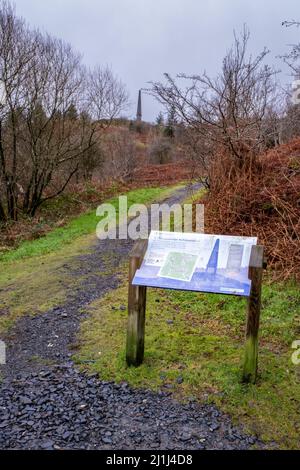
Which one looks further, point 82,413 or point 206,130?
point 206,130

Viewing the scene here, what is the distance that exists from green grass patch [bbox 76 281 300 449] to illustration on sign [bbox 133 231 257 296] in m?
Answer: 0.89

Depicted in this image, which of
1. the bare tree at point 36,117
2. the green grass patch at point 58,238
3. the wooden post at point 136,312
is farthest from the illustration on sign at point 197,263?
the bare tree at point 36,117

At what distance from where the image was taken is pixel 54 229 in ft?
35.1

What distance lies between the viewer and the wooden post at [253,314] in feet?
10.5

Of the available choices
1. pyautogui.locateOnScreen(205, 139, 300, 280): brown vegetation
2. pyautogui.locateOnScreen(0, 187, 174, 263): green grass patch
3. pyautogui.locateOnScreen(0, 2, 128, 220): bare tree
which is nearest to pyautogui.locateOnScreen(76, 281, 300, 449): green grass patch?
pyautogui.locateOnScreen(205, 139, 300, 280): brown vegetation

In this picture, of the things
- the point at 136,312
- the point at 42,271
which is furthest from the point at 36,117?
the point at 136,312

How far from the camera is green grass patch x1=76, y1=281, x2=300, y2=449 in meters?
3.10

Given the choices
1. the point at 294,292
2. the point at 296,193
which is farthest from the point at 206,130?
the point at 294,292

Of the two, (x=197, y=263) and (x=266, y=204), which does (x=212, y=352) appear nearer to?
(x=197, y=263)

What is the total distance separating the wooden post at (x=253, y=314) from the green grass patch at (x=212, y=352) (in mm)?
146

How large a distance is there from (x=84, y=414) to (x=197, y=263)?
1.53 meters
